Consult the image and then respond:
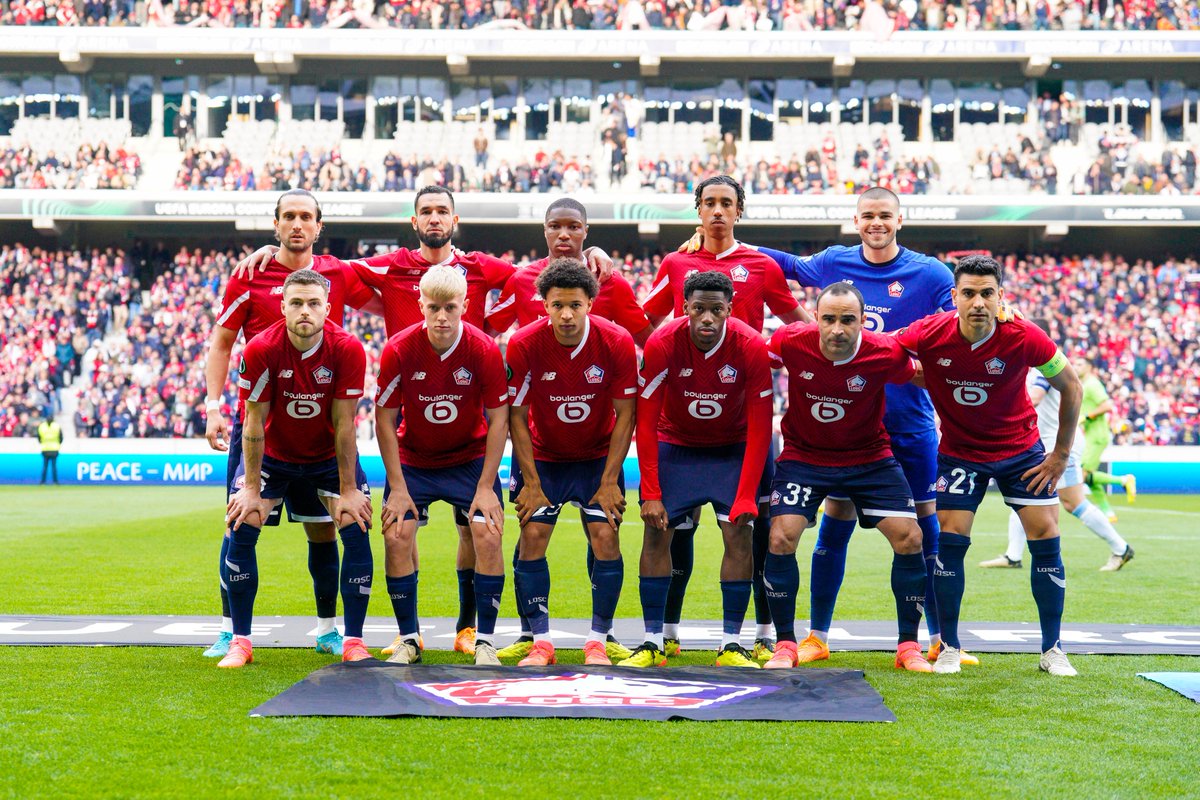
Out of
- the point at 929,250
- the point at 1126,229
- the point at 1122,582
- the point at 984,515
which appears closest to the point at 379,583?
the point at 1122,582

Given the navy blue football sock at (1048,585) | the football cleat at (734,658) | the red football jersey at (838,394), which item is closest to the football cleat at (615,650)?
the football cleat at (734,658)

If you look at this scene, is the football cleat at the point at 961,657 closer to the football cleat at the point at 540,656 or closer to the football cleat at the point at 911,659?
the football cleat at the point at 911,659

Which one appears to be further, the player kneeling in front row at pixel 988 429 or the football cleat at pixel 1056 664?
the player kneeling in front row at pixel 988 429

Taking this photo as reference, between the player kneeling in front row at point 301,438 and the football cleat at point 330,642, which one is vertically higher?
the player kneeling in front row at point 301,438

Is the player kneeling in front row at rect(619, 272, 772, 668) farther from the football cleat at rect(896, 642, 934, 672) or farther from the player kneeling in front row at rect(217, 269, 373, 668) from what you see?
the player kneeling in front row at rect(217, 269, 373, 668)

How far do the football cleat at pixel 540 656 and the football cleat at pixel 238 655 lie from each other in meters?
1.33

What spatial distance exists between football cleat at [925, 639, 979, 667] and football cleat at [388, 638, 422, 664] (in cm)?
A: 262

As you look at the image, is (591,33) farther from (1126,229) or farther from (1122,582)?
(1122,582)

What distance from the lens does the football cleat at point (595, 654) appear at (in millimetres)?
5801

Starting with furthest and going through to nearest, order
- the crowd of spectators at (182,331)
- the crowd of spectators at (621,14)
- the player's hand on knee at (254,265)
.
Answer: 1. the crowd of spectators at (621,14)
2. the crowd of spectators at (182,331)
3. the player's hand on knee at (254,265)

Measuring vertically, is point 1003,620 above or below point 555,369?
below

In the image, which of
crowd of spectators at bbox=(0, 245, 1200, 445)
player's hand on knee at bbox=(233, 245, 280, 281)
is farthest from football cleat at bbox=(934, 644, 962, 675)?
crowd of spectators at bbox=(0, 245, 1200, 445)

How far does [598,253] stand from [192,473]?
21187 mm

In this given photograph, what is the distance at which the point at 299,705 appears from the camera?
4.66 meters
